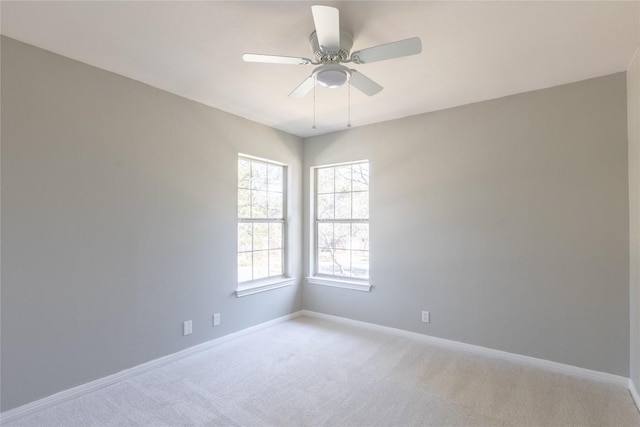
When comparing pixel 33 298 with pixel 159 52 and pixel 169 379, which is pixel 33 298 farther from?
pixel 159 52

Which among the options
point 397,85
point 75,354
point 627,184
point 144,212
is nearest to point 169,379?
point 75,354

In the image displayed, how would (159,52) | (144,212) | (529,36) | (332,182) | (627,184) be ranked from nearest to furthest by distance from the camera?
1. (529,36)
2. (159,52)
3. (627,184)
4. (144,212)
5. (332,182)

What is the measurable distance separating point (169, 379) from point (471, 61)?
11.3 feet

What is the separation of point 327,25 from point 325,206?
2969 millimetres

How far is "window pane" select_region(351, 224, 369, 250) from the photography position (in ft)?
13.4

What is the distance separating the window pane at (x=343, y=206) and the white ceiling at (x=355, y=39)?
4.96 ft

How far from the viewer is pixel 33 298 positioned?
2.23m

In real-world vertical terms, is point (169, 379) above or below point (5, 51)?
below

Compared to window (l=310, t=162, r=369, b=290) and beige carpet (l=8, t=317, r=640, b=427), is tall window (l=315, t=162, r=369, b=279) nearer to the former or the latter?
window (l=310, t=162, r=369, b=290)

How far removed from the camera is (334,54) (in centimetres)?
199

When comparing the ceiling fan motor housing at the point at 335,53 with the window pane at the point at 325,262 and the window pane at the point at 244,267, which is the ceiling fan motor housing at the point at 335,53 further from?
the window pane at the point at 325,262

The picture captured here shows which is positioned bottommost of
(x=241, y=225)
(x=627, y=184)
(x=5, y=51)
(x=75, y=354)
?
(x=75, y=354)

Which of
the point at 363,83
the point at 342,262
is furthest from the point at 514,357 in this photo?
the point at 363,83

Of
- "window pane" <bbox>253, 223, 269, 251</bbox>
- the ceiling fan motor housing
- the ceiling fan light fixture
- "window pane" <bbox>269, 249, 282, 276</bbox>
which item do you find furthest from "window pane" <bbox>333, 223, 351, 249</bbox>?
the ceiling fan motor housing
